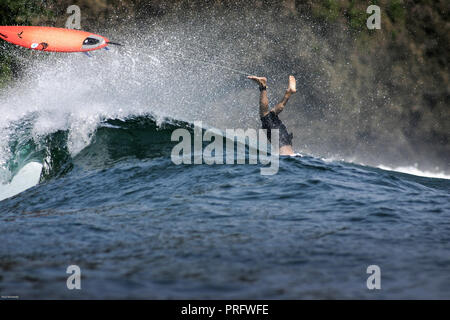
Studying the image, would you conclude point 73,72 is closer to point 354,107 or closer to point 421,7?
point 354,107

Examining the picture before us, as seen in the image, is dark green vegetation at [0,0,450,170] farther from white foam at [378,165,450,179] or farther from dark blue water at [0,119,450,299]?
dark blue water at [0,119,450,299]

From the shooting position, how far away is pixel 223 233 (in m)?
4.57

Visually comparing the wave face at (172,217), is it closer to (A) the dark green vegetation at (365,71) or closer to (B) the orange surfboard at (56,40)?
(B) the orange surfboard at (56,40)

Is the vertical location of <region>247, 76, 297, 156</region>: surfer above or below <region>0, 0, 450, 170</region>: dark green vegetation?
below

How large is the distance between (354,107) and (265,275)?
18.3 m

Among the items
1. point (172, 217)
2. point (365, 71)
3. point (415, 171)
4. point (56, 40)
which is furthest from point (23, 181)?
point (415, 171)

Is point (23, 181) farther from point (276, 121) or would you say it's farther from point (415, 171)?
point (415, 171)

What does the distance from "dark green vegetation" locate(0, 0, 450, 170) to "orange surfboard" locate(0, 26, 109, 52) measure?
9321 mm

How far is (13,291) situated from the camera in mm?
3262

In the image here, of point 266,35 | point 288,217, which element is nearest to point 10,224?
point 288,217

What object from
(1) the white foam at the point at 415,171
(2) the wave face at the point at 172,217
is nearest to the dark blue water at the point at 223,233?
(2) the wave face at the point at 172,217

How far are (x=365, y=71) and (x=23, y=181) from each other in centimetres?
1638

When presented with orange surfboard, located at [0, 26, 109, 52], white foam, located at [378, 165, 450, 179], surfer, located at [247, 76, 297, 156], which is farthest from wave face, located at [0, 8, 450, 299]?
white foam, located at [378, 165, 450, 179]

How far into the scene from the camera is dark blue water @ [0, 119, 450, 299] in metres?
3.38
